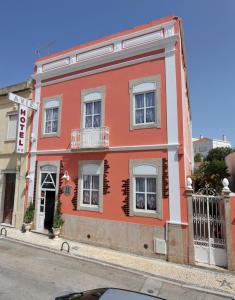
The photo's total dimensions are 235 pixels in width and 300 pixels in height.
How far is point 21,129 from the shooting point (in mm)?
13523

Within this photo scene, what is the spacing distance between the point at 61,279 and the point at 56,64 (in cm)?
1168

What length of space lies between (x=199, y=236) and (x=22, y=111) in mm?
11746

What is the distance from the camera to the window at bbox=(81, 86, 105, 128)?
39.0 feet

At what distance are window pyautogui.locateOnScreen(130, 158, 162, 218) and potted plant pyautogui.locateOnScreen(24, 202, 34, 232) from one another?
6283mm

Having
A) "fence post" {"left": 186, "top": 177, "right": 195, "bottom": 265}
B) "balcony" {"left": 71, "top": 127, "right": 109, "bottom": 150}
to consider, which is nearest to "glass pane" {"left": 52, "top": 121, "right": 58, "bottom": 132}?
"balcony" {"left": 71, "top": 127, "right": 109, "bottom": 150}

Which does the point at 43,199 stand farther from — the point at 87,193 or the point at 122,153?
the point at 122,153

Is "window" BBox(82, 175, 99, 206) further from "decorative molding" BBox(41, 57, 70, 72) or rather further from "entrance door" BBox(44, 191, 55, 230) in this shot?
"decorative molding" BBox(41, 57, 70, 72)

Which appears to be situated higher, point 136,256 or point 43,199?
point 43,199

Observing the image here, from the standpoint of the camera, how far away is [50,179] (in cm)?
1296

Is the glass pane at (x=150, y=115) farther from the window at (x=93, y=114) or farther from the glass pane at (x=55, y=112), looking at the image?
the glass pane at (x=55, y=112)

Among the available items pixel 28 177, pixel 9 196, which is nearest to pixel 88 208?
pixel 28 177

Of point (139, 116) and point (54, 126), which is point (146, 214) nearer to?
point (139, 116)

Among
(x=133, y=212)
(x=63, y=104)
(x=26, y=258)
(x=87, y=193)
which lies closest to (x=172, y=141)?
(x=133, y=212)

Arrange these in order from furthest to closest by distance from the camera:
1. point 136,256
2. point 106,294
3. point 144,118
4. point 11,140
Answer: point 11,140 → point 144,118 → point 136,256 → point 106,294
